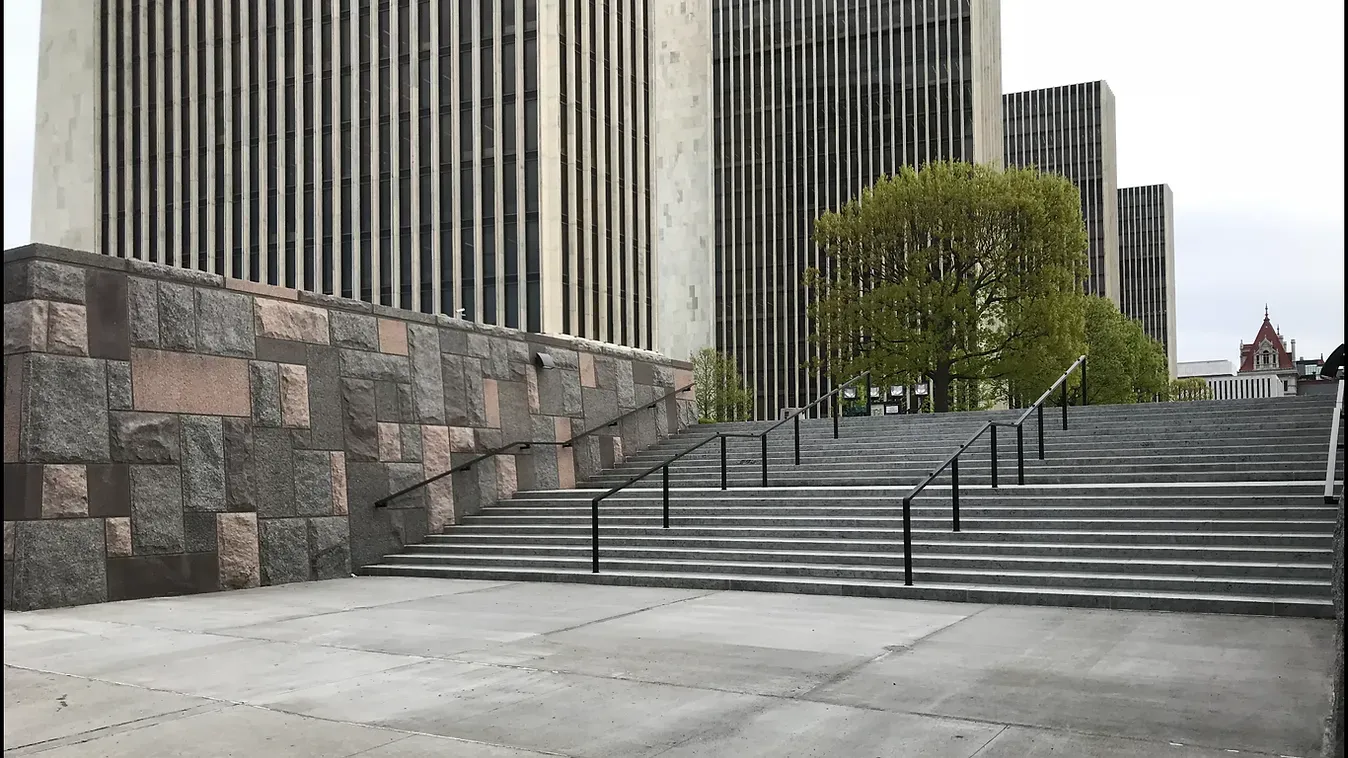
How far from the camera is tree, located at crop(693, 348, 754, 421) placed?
57625mm

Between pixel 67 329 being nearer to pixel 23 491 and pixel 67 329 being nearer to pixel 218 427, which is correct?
pixel 23 491

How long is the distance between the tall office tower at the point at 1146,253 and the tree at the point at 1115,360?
2901 inches

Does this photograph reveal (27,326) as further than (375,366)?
No

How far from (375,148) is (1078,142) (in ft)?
260

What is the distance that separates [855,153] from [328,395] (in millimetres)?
76197

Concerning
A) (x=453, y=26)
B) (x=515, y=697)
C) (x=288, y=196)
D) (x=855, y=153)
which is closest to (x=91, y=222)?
(x=288, y=196)

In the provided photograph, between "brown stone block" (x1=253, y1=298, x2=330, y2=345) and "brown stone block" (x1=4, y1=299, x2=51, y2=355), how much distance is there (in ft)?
8.11

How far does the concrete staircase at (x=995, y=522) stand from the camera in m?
10.3

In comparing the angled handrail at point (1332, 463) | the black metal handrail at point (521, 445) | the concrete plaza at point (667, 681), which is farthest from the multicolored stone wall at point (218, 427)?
the angled handrail at point (1332, 463)

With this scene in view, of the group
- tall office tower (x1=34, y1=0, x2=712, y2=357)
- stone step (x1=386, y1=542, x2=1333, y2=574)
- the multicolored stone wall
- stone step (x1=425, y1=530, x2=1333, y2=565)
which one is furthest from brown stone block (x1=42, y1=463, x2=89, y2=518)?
tall office tower (x1=34, y1=0, x2=712, y2=357)

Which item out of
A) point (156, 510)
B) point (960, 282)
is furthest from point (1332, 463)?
point (960, 282)

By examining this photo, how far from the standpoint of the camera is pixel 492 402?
16594 mm

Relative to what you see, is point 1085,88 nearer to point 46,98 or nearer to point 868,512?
point 46,98

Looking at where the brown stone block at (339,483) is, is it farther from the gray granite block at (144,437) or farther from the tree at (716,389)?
the tree at (716,389)
